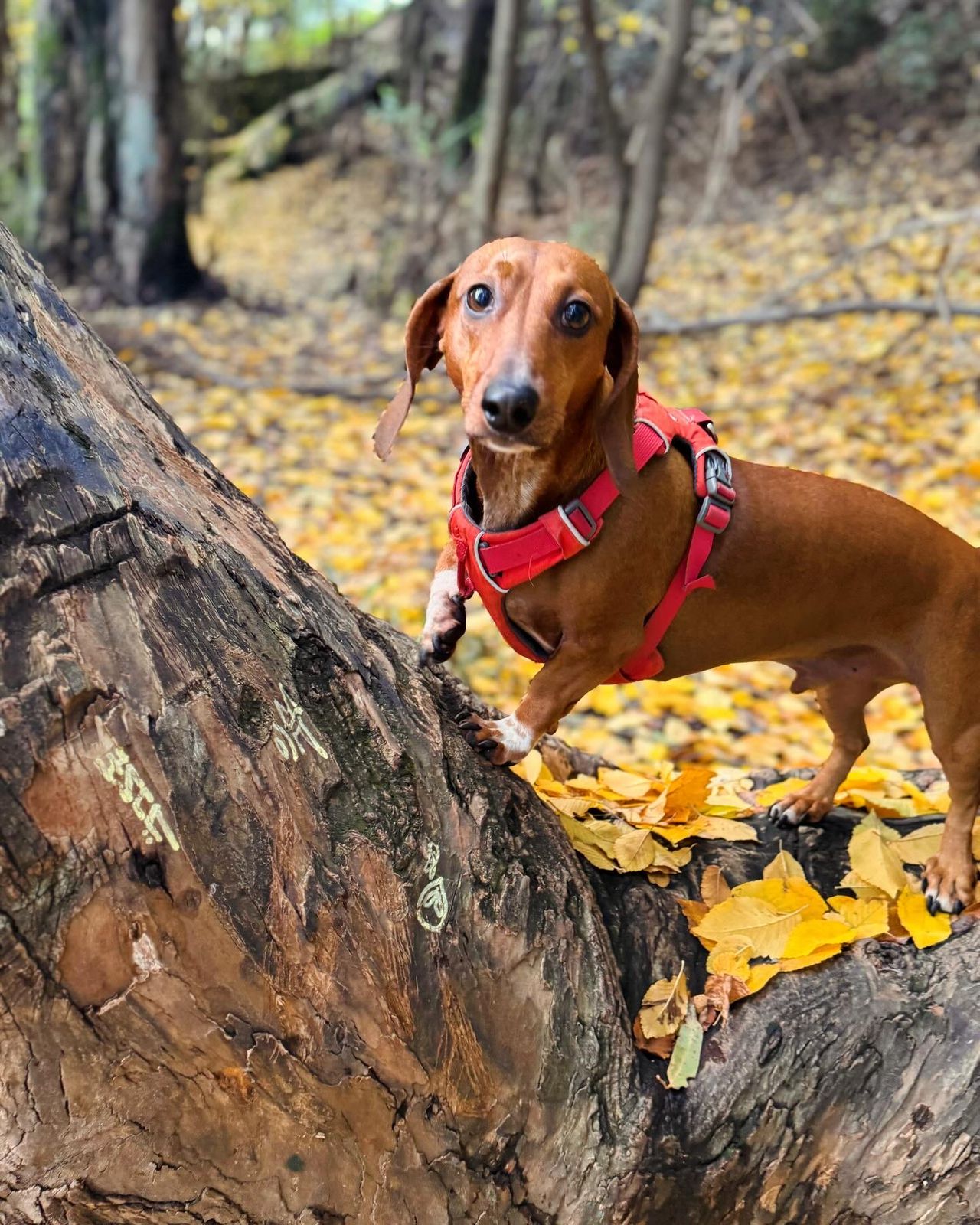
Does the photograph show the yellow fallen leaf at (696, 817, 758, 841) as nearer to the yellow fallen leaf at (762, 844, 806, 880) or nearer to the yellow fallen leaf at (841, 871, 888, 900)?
the yellow fallen leaf at (762, 844, 806, 880)

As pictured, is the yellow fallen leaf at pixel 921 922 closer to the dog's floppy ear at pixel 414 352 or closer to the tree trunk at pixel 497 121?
the dog's floppy ear at pixel 414 352

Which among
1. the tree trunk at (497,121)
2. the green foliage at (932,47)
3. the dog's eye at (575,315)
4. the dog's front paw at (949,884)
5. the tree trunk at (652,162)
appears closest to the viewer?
the dog's eye at (575,315)

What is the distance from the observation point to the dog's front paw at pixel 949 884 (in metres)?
2.49

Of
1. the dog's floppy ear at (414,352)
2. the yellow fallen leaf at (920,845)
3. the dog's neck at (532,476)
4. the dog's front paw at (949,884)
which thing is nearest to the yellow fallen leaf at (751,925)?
the dog's front paw at (949,884)

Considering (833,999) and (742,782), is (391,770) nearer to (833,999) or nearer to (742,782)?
(833,999)

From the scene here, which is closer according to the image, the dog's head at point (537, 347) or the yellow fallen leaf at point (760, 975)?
the dog's head at point (537, 347)

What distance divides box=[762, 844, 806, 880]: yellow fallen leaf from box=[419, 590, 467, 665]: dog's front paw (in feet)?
3.04

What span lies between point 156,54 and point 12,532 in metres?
8.76

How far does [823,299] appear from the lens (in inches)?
354

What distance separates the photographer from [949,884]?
2.53 metres

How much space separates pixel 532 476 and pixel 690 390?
6002 millimetres

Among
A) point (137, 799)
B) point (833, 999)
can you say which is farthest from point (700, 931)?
point (137, 799)

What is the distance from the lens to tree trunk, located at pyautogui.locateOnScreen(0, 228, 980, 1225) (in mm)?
1495

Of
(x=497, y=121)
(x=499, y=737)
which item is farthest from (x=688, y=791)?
(x=497, y=121)
